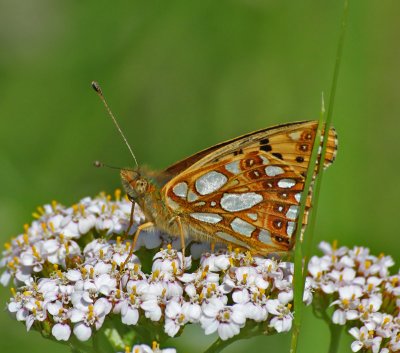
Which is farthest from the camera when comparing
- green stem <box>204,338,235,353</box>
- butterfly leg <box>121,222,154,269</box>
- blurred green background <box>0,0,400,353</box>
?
blurred green background <box>0,0,400,353</box>

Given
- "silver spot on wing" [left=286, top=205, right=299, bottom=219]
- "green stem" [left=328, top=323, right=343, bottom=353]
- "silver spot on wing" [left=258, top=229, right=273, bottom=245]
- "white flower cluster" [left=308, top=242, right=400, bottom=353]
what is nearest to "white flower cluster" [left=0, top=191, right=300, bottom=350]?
"silver spot on wing" [left=258, top=229, right=273, bottom=245]

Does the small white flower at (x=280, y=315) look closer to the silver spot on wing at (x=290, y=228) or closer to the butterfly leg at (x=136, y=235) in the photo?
the silver spot on wing at (x=290, y=228)

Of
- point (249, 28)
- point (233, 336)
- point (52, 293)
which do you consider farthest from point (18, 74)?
point (233, 336)

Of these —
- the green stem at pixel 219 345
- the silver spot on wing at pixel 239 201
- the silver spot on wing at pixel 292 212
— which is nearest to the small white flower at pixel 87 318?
the green stem at pixel 219 345

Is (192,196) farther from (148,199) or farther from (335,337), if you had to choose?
(335,337)

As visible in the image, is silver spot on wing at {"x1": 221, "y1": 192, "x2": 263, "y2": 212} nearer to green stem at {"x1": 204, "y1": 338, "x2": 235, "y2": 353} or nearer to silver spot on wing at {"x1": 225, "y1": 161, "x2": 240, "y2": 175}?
silver spot on wing at {"x1": 225, "y1": 161, "x2": 240, "y2": 175}
